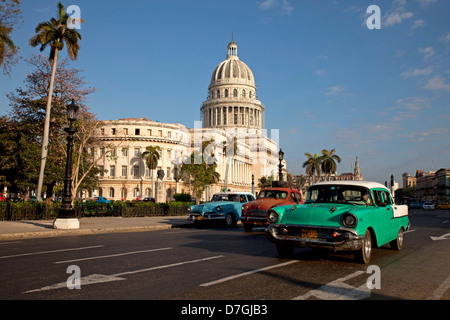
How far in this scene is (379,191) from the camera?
30.8ft

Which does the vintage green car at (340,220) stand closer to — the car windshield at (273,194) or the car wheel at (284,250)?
the car wheel at (284,250)

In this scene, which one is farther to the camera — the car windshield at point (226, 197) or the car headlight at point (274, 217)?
the car windshield at point (226, 197)

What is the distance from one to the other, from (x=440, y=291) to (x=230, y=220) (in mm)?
13923

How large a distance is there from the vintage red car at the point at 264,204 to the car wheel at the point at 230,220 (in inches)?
109

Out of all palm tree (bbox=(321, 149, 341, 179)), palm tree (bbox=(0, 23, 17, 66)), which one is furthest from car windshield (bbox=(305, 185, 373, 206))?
palm tree (bbox=(321, 149, 341, 179))

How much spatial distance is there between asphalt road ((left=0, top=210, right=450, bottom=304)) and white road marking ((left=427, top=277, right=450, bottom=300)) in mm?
15

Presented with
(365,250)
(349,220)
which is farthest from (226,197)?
(349,220)

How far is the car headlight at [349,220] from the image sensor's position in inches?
292

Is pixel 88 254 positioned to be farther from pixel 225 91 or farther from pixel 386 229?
pixel 225 91

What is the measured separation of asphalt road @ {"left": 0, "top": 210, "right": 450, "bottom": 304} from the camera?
534cm

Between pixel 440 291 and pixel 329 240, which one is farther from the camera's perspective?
pixel 329 240

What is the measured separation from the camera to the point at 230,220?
19.3 meters

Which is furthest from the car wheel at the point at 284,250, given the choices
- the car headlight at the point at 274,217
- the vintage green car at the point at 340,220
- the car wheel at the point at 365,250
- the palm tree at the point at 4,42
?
the palm tree at the point at 4,42

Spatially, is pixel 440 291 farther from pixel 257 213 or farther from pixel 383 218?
pixel 257 213
